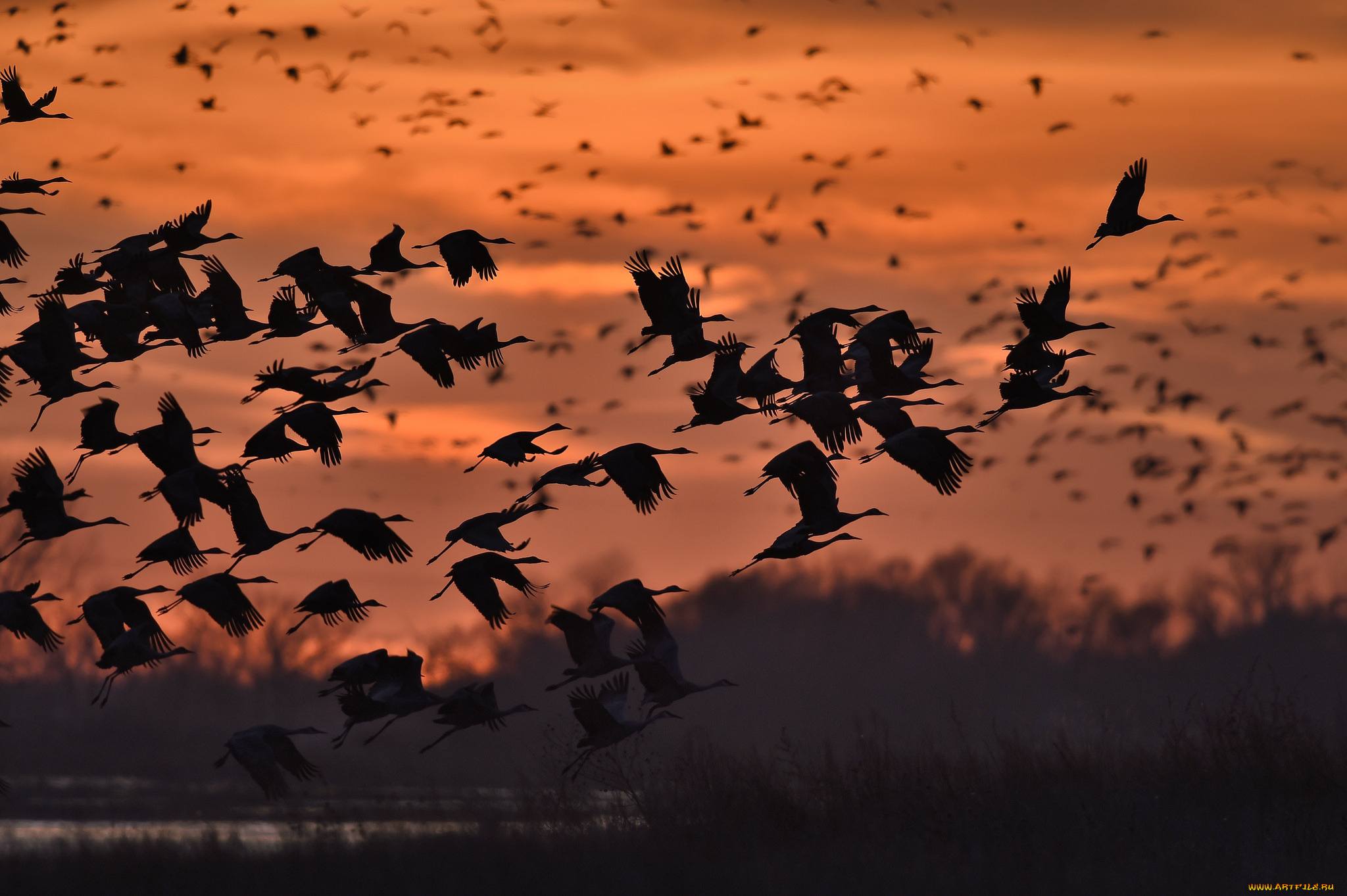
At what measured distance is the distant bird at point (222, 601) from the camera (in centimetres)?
1180

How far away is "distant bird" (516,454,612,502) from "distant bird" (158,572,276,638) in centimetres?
255

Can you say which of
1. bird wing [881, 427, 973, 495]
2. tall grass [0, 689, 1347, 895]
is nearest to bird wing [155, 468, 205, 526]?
bird wing [881, 427, 973, 495]

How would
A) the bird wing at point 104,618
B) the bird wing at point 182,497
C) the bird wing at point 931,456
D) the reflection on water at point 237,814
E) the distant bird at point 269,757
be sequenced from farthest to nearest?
the reflection on water at point 237,814 < the bird wing at point 104,618 < the bird wing at point 182,497 < the distant bird at point 269,757 < the bird wing at point 931,456

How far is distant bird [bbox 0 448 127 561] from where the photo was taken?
1269cm

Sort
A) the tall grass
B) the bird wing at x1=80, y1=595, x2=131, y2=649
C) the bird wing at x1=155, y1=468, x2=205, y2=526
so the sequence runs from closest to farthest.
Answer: the bird wing at x1=155, y1=468, x2=205, y2=526, the bird wing at x1=80, y1=595, x2=131, y2=649, the tall grass

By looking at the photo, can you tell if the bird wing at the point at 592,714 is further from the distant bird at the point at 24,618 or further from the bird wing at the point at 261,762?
the distant bird at the point at 24,618

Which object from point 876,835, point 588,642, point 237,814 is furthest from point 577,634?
point 237,814

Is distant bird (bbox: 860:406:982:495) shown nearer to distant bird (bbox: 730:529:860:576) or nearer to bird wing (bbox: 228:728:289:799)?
distant bird (bbox: 730:529:860:576)

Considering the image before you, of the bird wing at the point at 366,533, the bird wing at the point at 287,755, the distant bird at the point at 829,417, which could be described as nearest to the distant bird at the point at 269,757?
the bird wing at the point at 287,755

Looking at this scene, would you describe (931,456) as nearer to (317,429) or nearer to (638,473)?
(638,473)

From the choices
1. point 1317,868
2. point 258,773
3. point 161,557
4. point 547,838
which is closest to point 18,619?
point 161,557

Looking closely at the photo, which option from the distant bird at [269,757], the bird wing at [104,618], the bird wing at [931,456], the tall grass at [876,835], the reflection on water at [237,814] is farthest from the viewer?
the reflection on water at [237,814]

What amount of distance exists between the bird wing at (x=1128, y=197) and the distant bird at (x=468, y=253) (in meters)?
5.67

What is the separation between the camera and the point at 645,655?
37.3 ft
